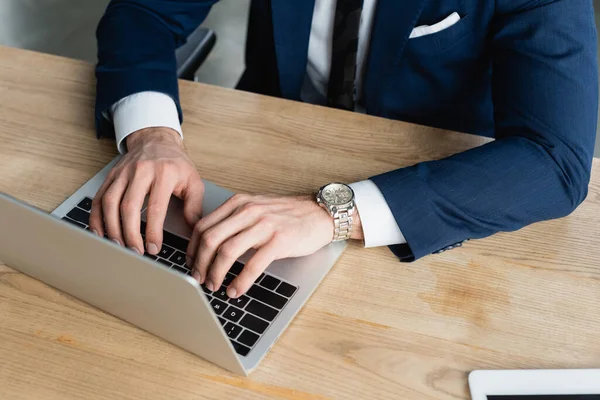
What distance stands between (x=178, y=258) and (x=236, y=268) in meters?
0.09

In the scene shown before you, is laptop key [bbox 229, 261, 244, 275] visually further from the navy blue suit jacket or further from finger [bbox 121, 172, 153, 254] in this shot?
the navy blue suit jacket

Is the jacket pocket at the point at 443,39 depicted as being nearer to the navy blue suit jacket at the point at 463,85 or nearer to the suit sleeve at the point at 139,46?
the navy blue suit jacket at the point at 463,85

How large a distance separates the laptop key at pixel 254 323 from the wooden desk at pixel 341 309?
0.03 metres

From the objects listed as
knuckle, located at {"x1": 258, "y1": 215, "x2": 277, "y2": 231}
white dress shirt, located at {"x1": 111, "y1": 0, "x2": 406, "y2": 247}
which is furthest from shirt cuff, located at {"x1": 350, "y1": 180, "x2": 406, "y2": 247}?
knuckle, located at {"x1": 258, "y1": 215, "x2": 277, "y2": 231}

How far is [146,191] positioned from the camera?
92 cm

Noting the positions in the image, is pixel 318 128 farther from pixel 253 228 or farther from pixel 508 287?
pixel 508 287

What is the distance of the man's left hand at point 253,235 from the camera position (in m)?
0.81

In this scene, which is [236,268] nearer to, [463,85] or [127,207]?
[127,207]

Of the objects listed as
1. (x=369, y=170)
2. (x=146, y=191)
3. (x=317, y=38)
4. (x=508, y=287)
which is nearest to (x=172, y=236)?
(x=146, y=191)

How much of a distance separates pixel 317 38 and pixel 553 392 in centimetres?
86

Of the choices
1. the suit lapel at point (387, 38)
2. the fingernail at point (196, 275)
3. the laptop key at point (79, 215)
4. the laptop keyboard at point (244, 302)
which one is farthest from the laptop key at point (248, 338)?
the suit lapel at point (387, 38)

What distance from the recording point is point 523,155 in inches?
38.4

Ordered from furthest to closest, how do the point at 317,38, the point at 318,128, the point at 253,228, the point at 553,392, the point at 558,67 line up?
the point at 317,38, the point at 318,128, the point at 558,67, the point at 253,228, the point at 553,392

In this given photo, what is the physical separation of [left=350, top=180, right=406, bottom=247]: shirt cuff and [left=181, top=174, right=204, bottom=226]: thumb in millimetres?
236
